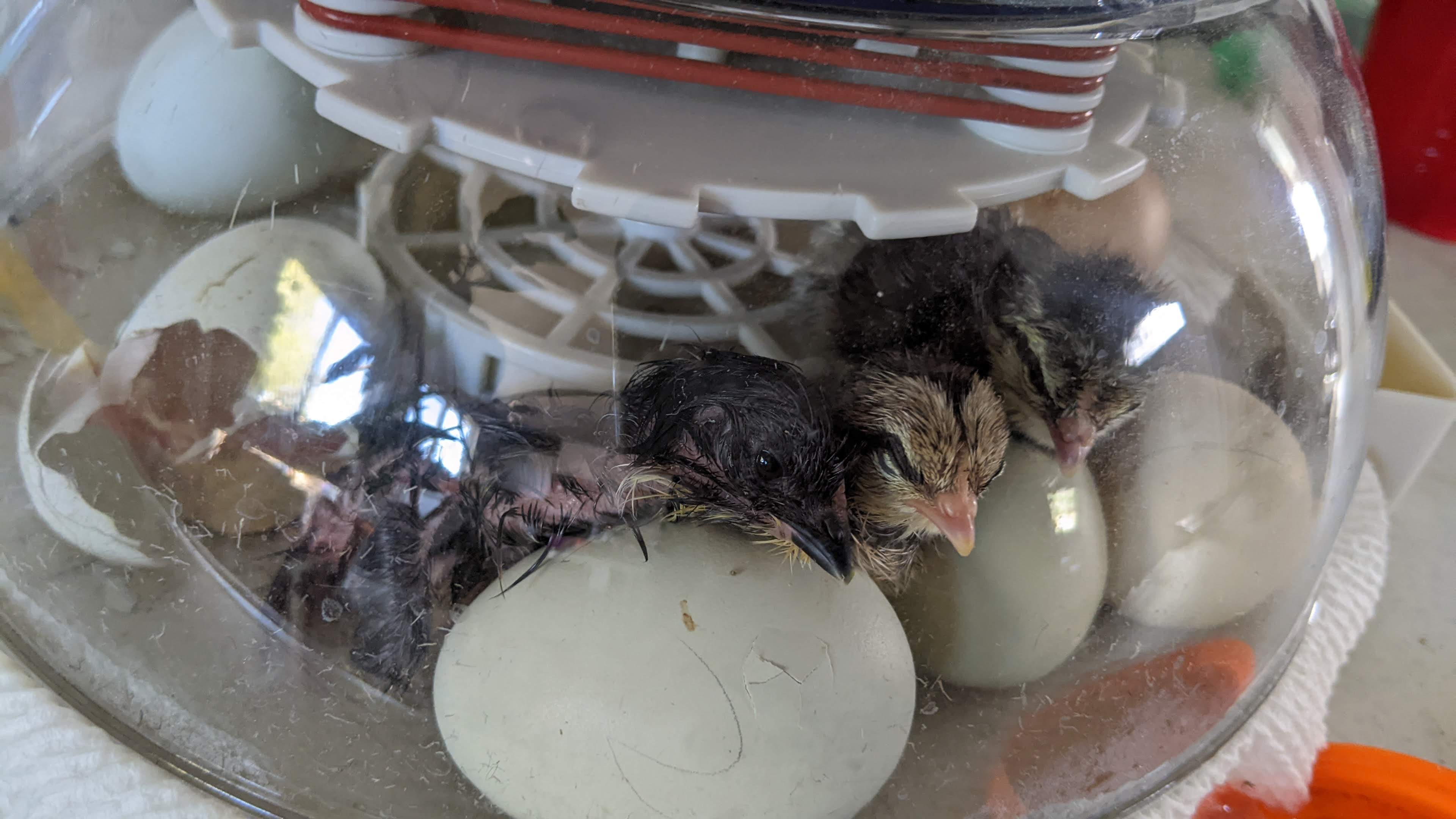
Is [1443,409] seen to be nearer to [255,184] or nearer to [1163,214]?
[1163,214]

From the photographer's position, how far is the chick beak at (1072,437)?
15.9 inches

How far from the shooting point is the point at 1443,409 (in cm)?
71

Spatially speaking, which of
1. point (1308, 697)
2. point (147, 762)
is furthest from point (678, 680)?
point (1308, 697)

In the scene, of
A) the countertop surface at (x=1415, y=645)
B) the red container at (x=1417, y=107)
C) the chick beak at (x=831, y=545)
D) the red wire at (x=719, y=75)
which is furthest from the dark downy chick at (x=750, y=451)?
the red container at (x=1417, y=107)

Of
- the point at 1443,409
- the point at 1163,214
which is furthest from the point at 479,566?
the point at 1443,409

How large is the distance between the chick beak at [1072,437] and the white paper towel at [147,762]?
0.20 meters

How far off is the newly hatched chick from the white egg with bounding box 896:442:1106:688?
2 cm

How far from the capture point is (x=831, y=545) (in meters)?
0.34

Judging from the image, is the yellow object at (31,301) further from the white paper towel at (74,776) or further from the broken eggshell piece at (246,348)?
the white paper towel at (74,776)

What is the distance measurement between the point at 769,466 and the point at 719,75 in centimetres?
14

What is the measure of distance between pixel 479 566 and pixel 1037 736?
0.27 metres

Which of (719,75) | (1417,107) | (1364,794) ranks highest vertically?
(719,75)

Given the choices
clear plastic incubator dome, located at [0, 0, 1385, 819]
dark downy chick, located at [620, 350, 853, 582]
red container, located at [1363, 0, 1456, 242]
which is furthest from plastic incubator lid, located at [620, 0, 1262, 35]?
red container, located at [1363, 0, 1456, 242]

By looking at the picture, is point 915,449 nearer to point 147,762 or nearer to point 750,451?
point 750,451
